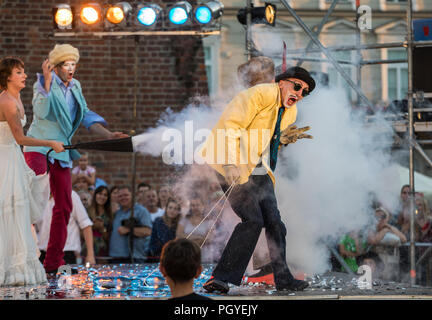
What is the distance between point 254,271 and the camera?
6301 millimetres

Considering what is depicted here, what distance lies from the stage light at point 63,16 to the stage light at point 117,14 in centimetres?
36

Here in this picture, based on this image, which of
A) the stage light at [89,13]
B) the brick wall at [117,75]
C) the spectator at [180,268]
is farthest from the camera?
the brick wall at [117,75]

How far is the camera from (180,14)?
8078 millimetres

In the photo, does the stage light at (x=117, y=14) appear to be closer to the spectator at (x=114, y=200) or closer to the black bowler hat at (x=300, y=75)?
the spectator at (x=114, y=200)

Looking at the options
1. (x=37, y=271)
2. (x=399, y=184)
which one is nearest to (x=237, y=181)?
(x=37, y=271)

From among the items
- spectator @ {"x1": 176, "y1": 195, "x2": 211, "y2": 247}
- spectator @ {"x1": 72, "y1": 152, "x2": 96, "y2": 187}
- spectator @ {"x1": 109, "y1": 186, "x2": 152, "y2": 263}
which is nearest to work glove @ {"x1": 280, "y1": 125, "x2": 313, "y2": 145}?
spectator @ {"x1": 176, "y1": 195, "x2": 211, "y2": 247}

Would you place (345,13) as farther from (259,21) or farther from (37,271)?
(37,271)

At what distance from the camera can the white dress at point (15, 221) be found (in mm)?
5555

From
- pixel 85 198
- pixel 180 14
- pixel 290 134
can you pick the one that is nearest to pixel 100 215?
pixel 85 198

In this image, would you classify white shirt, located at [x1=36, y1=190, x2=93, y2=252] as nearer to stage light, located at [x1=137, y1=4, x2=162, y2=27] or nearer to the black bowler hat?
stage light, located at [x1=137, y1=4, x2=162, y2=27]


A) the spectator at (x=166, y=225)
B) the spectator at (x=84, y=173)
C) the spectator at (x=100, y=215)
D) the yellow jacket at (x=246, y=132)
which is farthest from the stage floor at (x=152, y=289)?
the spectator at (x=84, y=173)

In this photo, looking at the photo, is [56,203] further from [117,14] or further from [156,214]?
[117,14]
